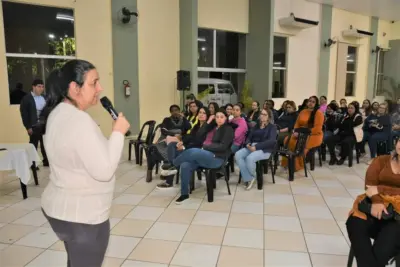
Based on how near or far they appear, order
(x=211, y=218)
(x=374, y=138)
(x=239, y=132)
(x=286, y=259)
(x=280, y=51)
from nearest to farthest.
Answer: (x=286, y=259) < (x=211, y=218) < (x=239, y=132) < (x=374, y=138) < (x=280, y=51)

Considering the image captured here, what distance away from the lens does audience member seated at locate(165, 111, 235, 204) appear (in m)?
3.80

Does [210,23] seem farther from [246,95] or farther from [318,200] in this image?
[318,200]

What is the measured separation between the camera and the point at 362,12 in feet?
39.0

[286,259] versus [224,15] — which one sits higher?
[224,15]

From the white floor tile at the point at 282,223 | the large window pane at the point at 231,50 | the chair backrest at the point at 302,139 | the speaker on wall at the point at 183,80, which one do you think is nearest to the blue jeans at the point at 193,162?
the white floor tile at the point at 282,223

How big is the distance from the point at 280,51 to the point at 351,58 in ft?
12.8

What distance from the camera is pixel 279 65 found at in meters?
10.3

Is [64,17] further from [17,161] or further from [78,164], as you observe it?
[78,164]

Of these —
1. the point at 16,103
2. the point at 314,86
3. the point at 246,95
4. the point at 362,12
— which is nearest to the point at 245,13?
the point at 246,95

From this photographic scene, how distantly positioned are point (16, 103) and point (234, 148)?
417 cm

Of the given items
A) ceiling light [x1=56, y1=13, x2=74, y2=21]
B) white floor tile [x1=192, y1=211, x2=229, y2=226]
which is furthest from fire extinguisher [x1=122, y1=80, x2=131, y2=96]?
white floor tile [x1=192, y1=211, x2=229, y2=226]

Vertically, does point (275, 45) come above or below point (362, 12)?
below

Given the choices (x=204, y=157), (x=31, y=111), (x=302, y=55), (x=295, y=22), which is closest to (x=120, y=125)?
(x=204, y=157)

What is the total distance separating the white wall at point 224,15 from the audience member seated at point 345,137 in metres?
4.41
